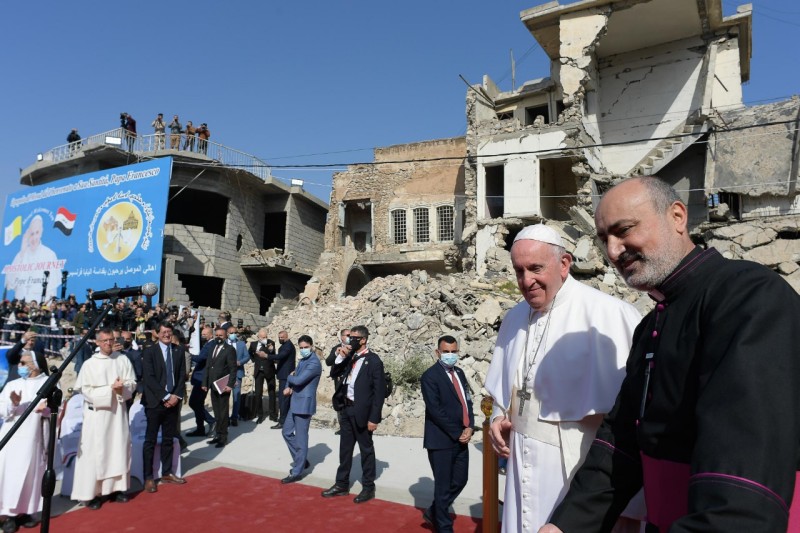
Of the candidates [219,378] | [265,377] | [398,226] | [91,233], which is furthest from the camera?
[398,226]

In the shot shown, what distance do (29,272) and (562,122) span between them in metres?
23.9

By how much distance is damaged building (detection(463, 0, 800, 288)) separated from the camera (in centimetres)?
1662

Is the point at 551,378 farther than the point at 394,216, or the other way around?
the point at 394,216

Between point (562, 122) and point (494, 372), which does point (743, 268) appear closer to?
point (494, 372)

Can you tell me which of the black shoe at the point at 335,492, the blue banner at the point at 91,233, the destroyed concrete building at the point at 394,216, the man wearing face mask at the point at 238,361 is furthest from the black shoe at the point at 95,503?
the destroyed concrete building at the point at 394,216

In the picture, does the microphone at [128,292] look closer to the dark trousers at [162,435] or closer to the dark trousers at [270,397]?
the dark trousers at [162,435]

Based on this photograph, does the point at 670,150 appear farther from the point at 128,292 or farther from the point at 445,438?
the point at 128,292

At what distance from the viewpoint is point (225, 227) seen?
26.0m

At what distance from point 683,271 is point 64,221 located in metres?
25.4

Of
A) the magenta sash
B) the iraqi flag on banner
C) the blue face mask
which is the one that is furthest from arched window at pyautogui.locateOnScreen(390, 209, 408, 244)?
the magenta sash

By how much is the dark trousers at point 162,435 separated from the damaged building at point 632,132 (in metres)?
12.3

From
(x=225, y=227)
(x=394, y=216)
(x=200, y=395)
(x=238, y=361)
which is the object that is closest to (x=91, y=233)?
(x=225, y=227)

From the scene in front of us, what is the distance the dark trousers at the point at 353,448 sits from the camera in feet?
19.0

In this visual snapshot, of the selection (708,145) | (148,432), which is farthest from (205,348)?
(708,145)
